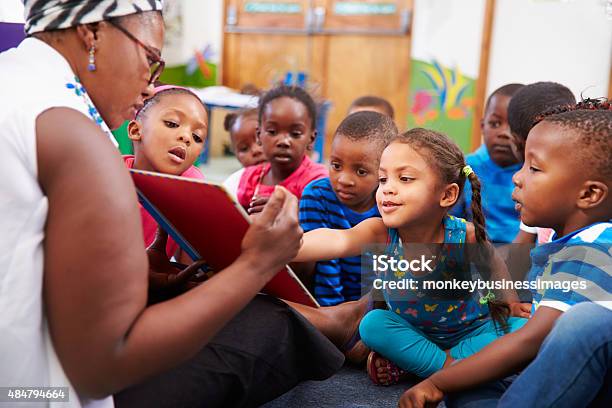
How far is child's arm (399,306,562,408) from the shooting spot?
107cm

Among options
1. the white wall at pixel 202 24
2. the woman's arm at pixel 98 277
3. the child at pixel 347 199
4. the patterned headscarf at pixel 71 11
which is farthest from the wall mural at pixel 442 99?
the woman's arm at pixel 98 277

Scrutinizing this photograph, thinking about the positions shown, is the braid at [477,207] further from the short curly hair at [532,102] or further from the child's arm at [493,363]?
the short curly hair at [532,102]

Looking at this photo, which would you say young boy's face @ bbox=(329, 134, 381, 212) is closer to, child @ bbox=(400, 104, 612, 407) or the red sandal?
the red sandal

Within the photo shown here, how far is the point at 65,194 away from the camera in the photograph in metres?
0.75

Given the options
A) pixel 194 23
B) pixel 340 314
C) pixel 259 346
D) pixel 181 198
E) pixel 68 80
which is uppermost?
pixel 194 23

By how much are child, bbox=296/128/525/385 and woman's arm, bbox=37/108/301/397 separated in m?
0.68

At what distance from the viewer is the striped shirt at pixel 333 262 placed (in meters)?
1.91

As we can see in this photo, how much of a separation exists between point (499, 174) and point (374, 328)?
1233 mm

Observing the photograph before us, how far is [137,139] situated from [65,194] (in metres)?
1.09

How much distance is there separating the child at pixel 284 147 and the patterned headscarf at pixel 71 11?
138 centimetres

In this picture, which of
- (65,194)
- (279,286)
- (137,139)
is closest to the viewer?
(65,194)

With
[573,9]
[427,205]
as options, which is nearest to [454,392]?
[427,205]

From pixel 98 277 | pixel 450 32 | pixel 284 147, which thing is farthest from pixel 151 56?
pixel 450 32

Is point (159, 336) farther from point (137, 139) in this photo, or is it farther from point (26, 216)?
point (137, 139)
